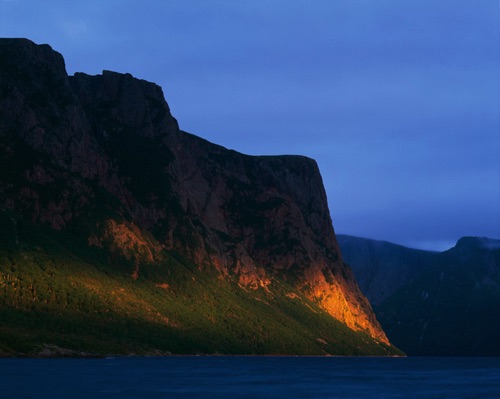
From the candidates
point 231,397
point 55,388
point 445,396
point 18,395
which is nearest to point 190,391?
point 231,397

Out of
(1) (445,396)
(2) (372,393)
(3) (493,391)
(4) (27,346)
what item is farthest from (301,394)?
(4) (27,346)

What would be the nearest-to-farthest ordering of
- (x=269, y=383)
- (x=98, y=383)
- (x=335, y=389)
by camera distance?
(x=98, y=383), (x=335, y=389), (x=269, y=383)

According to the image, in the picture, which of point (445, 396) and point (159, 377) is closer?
point (445, 396)

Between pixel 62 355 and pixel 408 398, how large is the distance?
4756 inches

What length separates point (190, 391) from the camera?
101 m

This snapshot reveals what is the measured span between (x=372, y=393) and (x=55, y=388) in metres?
44.0

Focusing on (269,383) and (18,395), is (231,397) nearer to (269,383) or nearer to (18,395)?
(18,395)

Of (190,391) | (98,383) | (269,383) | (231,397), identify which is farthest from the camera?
(269,383)

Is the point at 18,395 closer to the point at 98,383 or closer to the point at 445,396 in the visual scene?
the point at 98,383

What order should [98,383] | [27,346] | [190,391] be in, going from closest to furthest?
[190,391]
[98,383]
[27,346]

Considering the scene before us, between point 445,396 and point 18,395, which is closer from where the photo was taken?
point 18,395

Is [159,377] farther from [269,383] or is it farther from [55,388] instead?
[55,388]

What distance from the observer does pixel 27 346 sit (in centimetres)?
18725

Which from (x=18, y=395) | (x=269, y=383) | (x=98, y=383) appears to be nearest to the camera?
(x=18, y=395)
